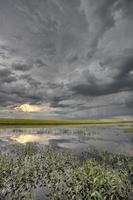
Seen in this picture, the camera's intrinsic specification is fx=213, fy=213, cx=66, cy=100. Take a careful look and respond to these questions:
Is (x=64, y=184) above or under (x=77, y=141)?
under

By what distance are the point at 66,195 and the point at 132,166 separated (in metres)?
7.90

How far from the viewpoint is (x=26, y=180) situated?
1415cm

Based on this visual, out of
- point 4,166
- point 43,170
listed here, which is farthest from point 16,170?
point 43,170

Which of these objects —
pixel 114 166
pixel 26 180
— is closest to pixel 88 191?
pixel 26 180

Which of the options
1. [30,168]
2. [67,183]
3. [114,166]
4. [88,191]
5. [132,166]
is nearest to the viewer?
[88,191]

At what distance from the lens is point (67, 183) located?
44.9ft

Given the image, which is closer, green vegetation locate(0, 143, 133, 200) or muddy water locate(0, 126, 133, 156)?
green vegetation locate(0, 143, 133, 200)

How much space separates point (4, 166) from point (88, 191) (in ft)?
23.9

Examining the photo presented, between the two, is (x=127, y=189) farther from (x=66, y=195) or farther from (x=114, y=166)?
(x=114, y=166)

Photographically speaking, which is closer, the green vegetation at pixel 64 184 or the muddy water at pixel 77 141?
the green vegetation at pixel 64 184

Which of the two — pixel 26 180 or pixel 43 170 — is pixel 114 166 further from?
pixel 26 180

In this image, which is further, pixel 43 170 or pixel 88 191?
pixel 43 170

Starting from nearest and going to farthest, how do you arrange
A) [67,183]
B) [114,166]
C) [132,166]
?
[67,183]
[132,166]
[114,166]

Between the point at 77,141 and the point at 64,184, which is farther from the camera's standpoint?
the point at 77,141
